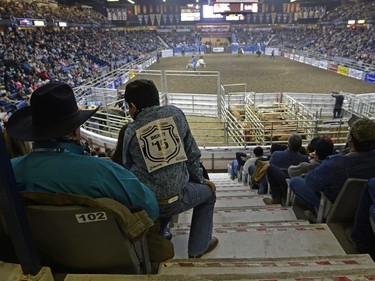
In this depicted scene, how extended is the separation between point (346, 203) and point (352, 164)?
0.33 metres

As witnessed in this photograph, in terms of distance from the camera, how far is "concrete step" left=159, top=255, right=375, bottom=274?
179 centimetres

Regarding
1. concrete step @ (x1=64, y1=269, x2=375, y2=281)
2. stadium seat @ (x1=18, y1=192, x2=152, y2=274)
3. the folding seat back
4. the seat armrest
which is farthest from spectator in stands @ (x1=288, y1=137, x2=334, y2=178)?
stadium seat @ (x1=18, y1=192, x2=152, y2=274)

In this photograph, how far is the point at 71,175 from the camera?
146cm

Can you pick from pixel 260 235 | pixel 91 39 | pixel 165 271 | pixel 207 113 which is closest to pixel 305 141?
pixel 207 113

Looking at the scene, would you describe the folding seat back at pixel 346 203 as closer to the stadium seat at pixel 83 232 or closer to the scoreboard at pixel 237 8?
the stadium seat at pixel 83 232

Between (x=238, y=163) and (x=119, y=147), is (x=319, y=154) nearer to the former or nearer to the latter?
(x=119, y=147)

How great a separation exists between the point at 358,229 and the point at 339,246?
9.0 inches

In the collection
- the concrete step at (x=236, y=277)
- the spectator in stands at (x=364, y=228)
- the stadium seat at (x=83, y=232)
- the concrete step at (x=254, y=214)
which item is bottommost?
the concrete step at (x=254, y=214)

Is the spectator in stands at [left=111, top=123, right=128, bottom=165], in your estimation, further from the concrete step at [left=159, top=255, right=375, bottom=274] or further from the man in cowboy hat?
the concrete step at [left=159, top=255, right=375, bottom=274]

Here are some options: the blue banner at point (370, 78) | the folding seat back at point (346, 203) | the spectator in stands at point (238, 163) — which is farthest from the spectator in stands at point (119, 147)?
the blue banner at point (370, 78)

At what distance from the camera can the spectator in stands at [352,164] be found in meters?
2.40

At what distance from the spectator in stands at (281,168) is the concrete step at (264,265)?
2080mm

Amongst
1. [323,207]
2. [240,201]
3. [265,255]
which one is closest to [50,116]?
[265,255]

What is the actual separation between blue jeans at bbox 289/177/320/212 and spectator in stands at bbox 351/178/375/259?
2.27 feet
